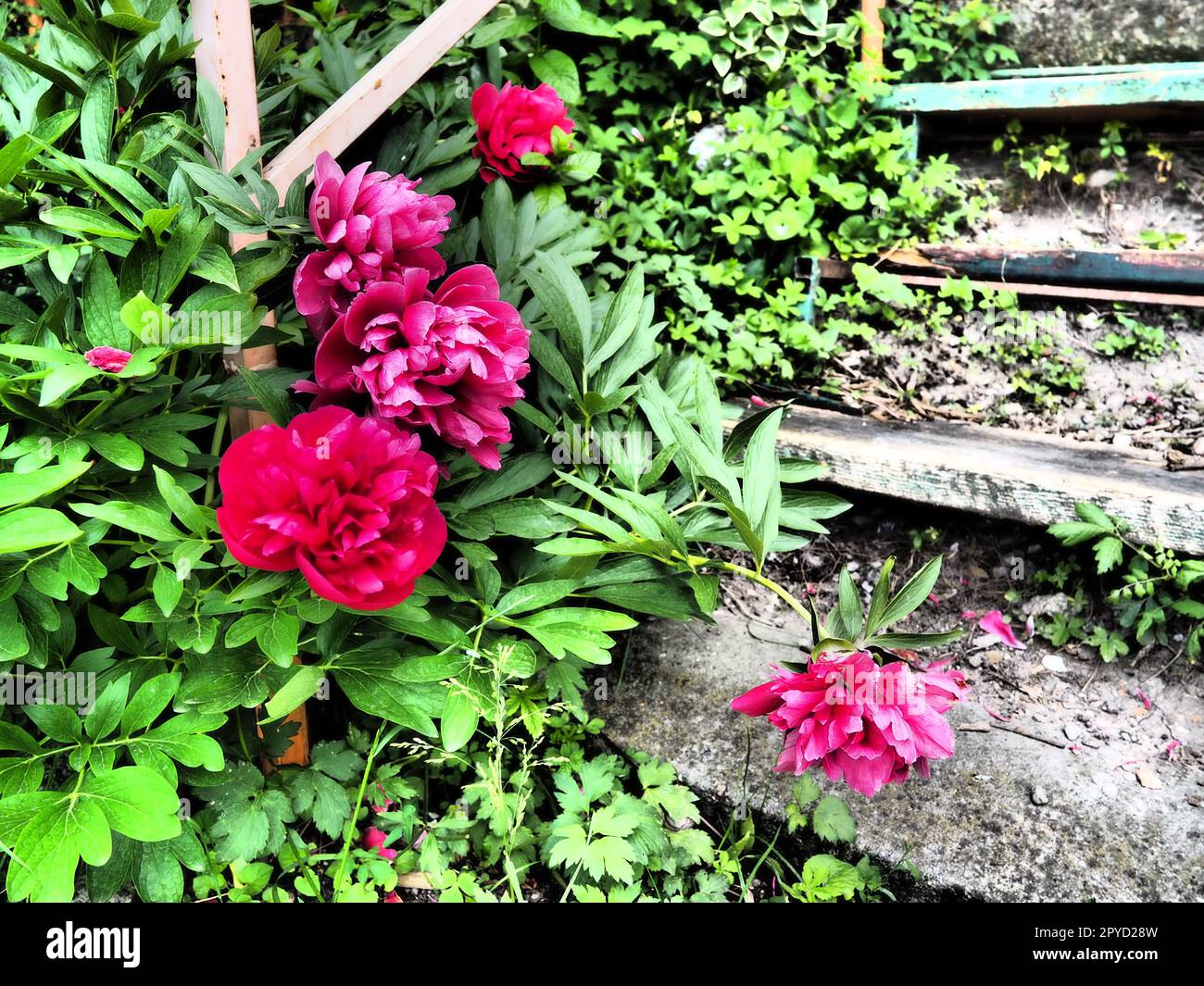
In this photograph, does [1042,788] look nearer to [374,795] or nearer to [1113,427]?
[1113,427]

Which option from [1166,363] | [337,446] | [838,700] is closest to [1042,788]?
[838,700]

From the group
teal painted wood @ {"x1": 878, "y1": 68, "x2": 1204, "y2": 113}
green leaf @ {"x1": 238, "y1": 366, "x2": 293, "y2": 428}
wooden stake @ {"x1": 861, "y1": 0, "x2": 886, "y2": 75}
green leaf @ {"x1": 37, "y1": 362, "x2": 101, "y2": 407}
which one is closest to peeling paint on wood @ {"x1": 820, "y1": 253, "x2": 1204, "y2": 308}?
teal painted wood @ {"x1": 878, "y1": 68, "x2": 1204, "y2": 113}

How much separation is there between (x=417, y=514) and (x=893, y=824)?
2.79 ft

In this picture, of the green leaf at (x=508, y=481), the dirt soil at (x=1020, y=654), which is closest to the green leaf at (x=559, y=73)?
the green leaf at (x=508, y=481)

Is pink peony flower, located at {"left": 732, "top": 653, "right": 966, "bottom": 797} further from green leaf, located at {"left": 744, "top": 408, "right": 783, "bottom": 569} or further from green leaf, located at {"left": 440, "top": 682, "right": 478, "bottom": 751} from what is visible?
green leaf, located at {"left": 440, "top": 682, "right": 478, "bottom": 751}

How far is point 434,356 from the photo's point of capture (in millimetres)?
1103

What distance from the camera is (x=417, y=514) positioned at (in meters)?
1.07

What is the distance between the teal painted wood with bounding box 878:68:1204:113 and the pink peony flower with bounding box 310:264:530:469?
5.13 feet

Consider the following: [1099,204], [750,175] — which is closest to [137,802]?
[750,175]

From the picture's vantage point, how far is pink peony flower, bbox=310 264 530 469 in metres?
1.10

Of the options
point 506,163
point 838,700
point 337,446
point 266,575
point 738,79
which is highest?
point 738,79

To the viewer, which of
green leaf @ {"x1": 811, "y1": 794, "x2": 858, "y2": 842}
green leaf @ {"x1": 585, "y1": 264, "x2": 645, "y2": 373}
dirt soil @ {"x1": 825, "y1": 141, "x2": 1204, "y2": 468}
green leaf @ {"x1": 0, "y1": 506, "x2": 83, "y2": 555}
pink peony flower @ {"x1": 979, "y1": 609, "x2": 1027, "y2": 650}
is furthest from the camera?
dirt soil @ {"x1": 825, "y1": 141, "x2": 1204, "y2": 468}

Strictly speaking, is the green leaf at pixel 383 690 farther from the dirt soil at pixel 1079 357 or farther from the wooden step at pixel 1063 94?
the wooden step at pixel 1063 94

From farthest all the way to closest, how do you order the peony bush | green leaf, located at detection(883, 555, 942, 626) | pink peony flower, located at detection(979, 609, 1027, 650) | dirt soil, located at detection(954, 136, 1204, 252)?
dirt soil, located at detection(954, 136, 1204, 252), pink peony flower, located at detection(979, 609, 1027, 650), green leaf, located at detection(883, 555, 942, 626), the peony bush
